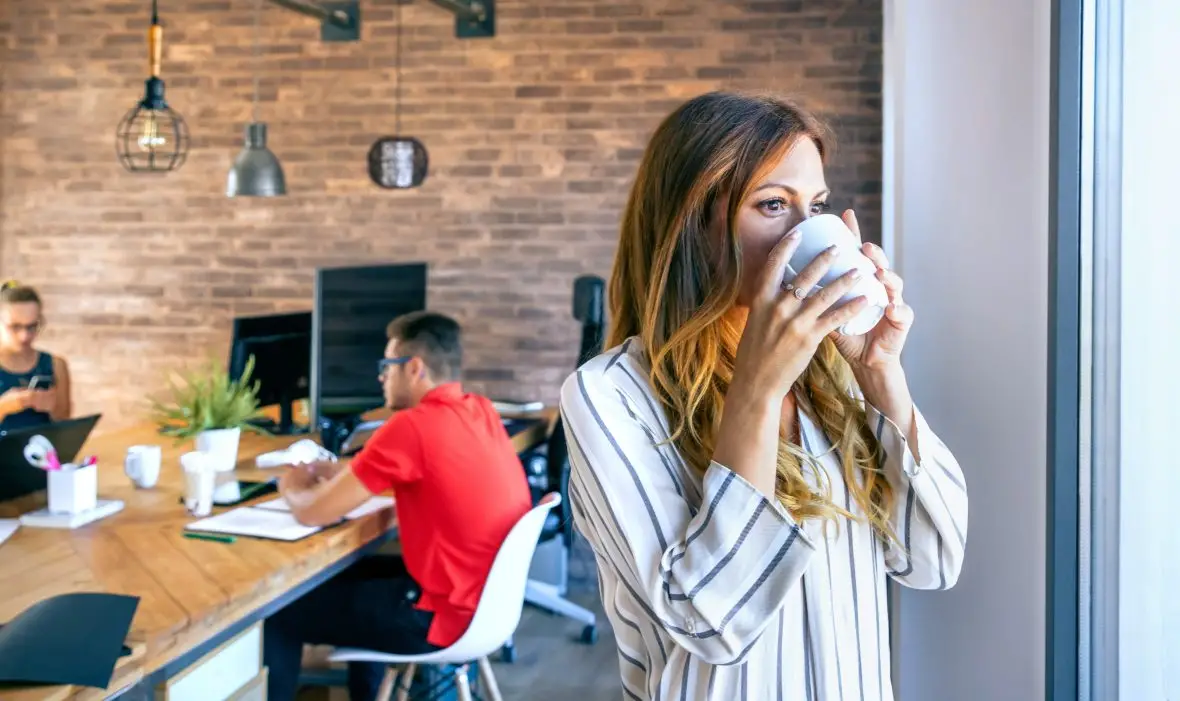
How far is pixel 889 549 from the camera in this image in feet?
4.27

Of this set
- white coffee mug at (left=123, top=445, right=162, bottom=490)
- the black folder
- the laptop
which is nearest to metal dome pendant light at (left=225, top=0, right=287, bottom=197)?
white coffee mug at (left=123, top=445, right=162, bottom=490)

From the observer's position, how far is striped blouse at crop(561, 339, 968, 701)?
107 centimetres

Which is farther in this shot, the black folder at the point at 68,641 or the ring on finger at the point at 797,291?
the black folder at the point at 68,641

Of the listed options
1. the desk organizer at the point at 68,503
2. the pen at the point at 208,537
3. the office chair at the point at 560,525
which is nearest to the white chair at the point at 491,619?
the pen at the point at 208,537

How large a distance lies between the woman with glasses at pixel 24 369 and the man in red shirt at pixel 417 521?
78.4 inches

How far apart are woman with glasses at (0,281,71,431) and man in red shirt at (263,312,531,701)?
199cm

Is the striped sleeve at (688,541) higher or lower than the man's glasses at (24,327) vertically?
lower

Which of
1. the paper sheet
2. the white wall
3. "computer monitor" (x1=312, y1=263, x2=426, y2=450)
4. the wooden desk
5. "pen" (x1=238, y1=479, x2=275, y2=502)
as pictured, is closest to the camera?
the white wall

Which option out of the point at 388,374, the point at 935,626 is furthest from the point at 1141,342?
the point at 388,374

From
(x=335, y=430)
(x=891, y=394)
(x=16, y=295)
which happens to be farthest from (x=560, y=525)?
(x=891, y=394)

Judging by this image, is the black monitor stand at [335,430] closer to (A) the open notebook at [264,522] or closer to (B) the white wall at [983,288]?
(A) the open notebook at [264,522]

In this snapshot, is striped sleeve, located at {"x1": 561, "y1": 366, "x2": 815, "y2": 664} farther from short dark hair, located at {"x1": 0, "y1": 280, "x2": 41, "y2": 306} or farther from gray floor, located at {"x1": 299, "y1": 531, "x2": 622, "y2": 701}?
short dark hair, located at {"x1": 0, "y1": 280, "x2": 41, "y2": 306}

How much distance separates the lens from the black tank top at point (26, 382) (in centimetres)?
424

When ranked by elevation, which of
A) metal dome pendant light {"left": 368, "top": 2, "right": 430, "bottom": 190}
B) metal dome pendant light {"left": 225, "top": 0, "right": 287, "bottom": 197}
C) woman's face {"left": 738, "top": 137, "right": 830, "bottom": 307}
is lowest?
woman's face {"left": 738, "top": 137, "right": 830, "bottom": 307}
